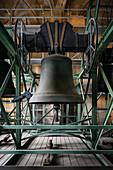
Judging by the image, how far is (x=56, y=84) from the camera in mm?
1950

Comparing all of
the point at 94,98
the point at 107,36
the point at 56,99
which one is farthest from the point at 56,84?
the point at 94,98

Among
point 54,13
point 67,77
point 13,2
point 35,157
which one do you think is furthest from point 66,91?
point 13,2

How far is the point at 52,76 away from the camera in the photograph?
204cm

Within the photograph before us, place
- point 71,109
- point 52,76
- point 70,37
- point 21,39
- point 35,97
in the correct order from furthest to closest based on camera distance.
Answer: point 71,109 < point 70,37 < point 21,39 < point 52,76 < point 35,97

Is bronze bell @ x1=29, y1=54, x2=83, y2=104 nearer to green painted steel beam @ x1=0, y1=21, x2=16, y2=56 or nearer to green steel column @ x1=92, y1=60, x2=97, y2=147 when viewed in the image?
green painted steel beam @ x1=0, y1=21, x2=16, y2=56

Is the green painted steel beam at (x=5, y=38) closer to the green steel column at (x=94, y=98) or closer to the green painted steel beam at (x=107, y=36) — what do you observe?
the green painted steel beam at (x=107, y=36)

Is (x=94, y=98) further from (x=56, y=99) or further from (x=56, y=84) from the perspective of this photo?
(x=56, y=99)

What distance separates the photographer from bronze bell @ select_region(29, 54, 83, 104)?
178 cm

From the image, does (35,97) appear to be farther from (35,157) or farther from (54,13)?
(54,13)

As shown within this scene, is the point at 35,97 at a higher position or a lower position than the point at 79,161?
higher

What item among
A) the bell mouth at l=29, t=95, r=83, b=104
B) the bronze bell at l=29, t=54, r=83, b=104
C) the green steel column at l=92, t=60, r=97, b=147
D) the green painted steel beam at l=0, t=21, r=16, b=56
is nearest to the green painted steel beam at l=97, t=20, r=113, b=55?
the green steel column at l=92, t=60, r=97, b=147

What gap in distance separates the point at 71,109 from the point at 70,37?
250 inches

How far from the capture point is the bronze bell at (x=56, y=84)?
1.78m

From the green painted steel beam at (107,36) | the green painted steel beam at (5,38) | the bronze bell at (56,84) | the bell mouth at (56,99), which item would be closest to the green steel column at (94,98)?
the green painted steel beam at (107,36)
